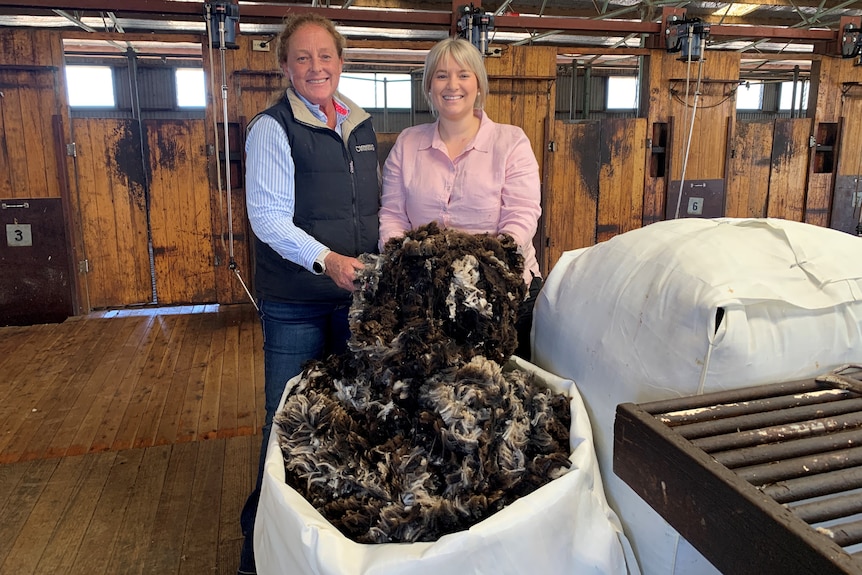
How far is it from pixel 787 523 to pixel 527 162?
1035mm

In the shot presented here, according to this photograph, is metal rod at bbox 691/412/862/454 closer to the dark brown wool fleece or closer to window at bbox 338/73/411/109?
the dark brown wool fleece

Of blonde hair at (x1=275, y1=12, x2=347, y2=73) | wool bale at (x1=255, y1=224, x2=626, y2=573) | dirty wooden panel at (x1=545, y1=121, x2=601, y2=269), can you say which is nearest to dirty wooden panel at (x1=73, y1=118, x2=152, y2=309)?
dirty wooden panel at (x1=545, y1=121, x2=601, y2=269)

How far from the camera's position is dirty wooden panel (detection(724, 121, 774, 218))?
181 inches

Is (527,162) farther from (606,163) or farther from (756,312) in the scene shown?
(606,163)

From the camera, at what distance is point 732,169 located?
4594 mm

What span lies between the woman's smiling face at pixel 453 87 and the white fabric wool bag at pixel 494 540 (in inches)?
30.3

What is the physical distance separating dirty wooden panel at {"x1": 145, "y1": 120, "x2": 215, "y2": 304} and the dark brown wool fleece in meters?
3.16

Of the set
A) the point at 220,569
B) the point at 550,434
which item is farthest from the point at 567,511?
the point at 220,569

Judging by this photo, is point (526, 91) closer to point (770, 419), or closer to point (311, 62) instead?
point (311, 62)

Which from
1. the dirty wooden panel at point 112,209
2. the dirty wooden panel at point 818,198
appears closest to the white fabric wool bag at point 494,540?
the dirty wooden panel at point 112,209

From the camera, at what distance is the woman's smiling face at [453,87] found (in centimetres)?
143

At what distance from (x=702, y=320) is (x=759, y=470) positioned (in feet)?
0.76

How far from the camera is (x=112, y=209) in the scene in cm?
385

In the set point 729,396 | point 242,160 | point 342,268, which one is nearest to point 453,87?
point 342,268
